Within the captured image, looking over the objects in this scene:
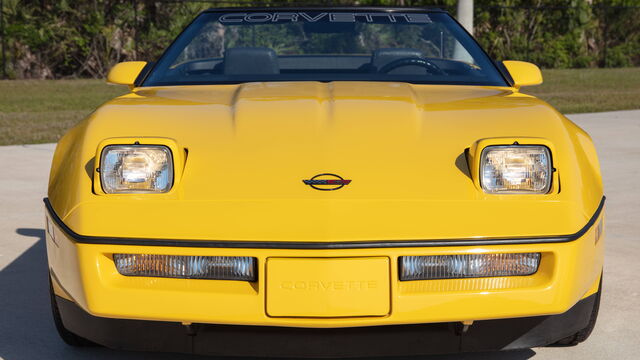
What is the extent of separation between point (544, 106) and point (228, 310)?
1.38 m

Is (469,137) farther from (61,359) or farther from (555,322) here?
(61,359)

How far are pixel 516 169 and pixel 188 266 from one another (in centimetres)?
102

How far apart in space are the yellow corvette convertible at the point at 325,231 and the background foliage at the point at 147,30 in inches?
720

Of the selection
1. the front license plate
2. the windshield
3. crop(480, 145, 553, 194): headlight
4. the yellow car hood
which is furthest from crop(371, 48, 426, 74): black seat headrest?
the front license plate

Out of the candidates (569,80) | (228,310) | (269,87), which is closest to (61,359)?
(228,310)

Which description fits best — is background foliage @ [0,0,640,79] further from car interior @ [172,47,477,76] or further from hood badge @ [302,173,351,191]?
hood badge @ [302,173,351,191]

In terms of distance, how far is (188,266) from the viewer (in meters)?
2.94

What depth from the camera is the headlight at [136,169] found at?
3.04 metres

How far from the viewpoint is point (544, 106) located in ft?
11.6

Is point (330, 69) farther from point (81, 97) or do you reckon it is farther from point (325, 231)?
point (81, 97)

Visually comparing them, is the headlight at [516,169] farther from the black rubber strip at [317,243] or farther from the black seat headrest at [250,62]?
the black seat headrest at [250,62]

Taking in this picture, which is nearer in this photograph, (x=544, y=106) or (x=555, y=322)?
(x=555, y=322)

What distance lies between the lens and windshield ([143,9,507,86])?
4246 millimetres

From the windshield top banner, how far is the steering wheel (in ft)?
0.92
